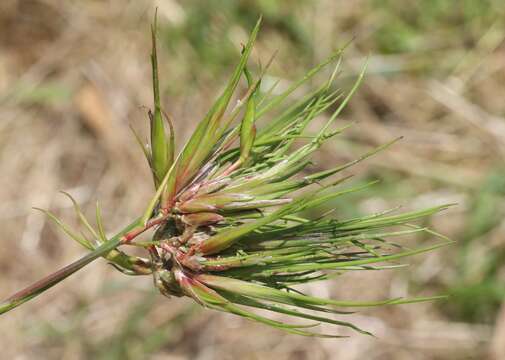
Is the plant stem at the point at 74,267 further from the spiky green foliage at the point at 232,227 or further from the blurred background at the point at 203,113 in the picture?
the blurred background at the point at 203,113

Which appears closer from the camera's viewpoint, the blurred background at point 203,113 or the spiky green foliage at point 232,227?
the spiky green foliage at point 232,227

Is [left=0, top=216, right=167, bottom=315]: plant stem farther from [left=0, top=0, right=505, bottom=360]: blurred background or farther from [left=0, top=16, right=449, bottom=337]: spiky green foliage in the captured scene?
[left=0, top=0, right=505, bottom=360]: blurred background

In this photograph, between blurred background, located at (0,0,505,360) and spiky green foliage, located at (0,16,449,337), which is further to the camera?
blurred background, located at (0,0,505,360)

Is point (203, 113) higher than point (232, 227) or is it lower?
higher

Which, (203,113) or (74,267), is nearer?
(74,267)

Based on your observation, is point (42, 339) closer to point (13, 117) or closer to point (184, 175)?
point (13, 117)

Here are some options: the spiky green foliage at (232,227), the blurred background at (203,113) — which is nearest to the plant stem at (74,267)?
the spiky green foliage at (232,227)

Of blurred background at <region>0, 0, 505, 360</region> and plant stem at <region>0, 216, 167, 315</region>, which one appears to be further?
blurred background at <region>0, 0, 505, 360</region>

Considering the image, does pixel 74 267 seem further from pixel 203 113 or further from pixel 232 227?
pixel 203 113

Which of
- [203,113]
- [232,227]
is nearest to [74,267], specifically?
[232,227]

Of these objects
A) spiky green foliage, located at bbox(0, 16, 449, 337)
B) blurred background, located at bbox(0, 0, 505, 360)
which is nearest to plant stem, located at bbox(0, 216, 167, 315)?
spiky green foliage, located at bbox(0, 16, 449, 337)
